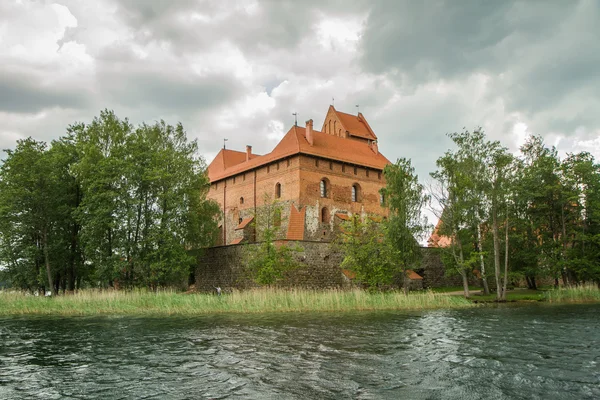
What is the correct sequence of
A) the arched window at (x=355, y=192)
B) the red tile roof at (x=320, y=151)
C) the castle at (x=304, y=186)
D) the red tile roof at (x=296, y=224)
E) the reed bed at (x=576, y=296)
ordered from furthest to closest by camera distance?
the arched window at (x=355, y=192), the red tile roof at (x=320, y=151), the castle at (x=304, y=186), the red tile roof at (x=296, y=224), the reed bed at (x=576, y=296)

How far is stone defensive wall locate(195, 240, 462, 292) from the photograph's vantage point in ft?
101

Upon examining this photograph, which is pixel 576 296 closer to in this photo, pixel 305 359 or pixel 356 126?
pixel 305 359

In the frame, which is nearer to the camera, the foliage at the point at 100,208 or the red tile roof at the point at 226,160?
the foliage at the point at 100,208

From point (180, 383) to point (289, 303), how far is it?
14163 millimetres

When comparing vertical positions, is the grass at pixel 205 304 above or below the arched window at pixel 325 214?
below

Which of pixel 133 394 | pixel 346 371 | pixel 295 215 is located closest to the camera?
pixel 133 394

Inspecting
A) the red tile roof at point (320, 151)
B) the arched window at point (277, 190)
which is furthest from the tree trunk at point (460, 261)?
the arched window at point (277, 190)

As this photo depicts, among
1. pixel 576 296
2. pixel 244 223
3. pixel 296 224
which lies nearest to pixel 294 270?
pixel 296 224

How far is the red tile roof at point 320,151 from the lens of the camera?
35656mm

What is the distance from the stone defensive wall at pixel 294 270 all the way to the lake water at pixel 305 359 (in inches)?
533

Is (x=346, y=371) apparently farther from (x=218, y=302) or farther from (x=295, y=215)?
(x=295, y=215)

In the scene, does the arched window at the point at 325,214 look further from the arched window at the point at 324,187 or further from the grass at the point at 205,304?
the grass at the point at 205,304

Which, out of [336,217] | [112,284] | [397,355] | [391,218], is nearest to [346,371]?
[397,355]

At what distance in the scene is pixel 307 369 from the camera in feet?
30.2
